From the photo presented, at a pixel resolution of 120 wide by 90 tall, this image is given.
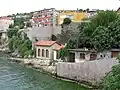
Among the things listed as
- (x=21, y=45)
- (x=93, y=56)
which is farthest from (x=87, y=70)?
(x=21, y=45)

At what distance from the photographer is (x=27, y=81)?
68.0ft

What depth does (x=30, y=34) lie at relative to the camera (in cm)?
3362

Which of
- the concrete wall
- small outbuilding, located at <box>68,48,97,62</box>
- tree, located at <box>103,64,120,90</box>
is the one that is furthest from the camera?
small outbuilding, located at <box>68,48,97,62</box>

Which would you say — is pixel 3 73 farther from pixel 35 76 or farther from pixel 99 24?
pixel 99 24

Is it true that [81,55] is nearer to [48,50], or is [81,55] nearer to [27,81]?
[27,81]

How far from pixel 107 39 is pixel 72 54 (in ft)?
11.8

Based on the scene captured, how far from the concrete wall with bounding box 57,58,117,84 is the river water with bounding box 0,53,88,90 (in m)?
0.66

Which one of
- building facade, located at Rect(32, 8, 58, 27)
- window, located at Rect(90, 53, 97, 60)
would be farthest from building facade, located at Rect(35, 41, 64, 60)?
building facade, located at Rect(32, 8, 58, 27)

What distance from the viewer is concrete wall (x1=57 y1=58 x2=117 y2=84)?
17741 mm

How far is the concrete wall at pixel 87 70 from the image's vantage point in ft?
58.2

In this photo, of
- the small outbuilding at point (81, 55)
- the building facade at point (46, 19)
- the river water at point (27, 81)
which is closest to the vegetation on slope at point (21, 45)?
the river water at point (27, 81)

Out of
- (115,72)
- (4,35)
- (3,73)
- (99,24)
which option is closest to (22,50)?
(3,73)

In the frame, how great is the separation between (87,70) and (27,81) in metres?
4.10

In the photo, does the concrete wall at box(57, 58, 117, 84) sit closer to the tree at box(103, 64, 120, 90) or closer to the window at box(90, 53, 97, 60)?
the window at box(90, 53, 97, 60)
